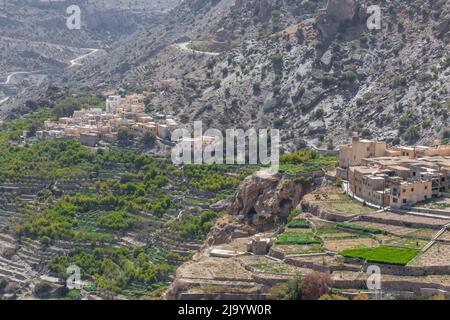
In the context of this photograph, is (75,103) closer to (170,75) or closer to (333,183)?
(170,75)

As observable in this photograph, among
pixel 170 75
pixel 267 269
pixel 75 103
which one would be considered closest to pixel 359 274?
pixel 267 269

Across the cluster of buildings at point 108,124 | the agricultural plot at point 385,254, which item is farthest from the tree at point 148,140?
the agricultural plot at point 385,254

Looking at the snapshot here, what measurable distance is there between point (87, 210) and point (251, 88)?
22408 millimetres

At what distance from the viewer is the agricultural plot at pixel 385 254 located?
38469mm

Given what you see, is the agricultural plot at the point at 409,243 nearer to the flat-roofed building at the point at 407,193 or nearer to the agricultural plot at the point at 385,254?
the agricultural plot at the point at 385,254

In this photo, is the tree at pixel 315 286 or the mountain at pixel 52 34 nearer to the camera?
the tree at pixel 315 286

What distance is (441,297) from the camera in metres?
35.2

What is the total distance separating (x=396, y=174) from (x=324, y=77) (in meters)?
30.1

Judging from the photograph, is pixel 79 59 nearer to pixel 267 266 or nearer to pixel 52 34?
pixel 52 34

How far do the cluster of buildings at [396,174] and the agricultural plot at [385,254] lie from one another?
19.1 feet

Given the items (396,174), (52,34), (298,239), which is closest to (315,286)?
(298,239)

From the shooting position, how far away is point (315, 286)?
36156mm

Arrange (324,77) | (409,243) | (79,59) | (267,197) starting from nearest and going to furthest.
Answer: (409,243), (267,197), (324,77), (79,59)

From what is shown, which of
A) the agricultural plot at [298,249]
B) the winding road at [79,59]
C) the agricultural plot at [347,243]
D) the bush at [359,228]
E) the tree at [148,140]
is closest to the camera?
the agricultural plot at [298,249]
